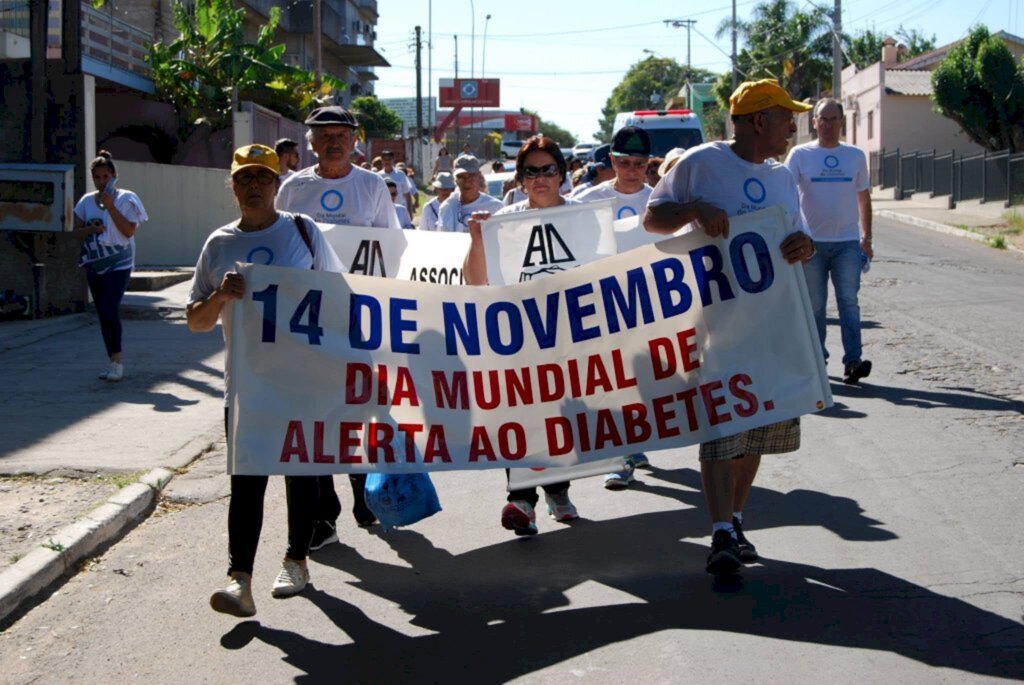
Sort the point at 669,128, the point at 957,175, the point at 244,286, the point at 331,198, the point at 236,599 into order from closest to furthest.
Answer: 1. the point at 236,599
2. the point at 244,286
3. the point at 331,198
4. the point at 669,128
5. the point at 957,175

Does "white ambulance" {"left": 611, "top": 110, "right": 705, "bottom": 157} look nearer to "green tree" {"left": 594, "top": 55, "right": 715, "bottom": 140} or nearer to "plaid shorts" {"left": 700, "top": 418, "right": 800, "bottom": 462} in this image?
"plaid shorts" {"left": 700, "top": 418, "right": 800, "bottom": 462}

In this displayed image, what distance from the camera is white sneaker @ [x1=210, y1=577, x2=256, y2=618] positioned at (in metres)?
5.20

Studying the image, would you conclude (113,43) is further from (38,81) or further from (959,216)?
(959,216)

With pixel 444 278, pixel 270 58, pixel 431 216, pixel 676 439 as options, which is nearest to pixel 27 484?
pixel 444 278

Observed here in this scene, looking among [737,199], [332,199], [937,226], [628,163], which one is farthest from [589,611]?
[937,226]

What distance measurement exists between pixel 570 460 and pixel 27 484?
351 centimetres

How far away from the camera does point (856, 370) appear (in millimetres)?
A: 10344

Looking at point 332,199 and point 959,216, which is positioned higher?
point 959,216

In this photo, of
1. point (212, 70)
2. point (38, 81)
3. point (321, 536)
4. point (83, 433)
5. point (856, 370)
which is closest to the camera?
point (321, 536)

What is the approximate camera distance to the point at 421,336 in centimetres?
569

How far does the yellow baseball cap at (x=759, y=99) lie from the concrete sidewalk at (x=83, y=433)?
3625 mm

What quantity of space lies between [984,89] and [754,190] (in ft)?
132

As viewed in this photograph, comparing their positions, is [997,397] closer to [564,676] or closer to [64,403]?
[564,676]

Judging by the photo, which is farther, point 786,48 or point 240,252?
point 786,48
